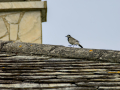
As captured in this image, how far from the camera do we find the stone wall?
5828 millimetres

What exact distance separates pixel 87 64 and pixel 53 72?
1.65 ft

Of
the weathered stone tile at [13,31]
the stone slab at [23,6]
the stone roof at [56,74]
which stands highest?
the stone slab at [23,6]

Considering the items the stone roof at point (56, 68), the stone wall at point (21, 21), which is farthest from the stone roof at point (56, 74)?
the stone wall at point (21, 21)

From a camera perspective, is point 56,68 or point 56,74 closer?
point 56,74

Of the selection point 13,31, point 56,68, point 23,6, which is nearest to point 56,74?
point 56,68

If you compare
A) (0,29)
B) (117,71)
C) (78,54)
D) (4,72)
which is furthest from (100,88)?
(0,29)

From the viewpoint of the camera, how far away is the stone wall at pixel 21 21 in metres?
5.83

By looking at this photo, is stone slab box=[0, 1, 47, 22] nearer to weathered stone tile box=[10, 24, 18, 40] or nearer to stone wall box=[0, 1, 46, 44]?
stone wall box=[0, 1, 46, 44]

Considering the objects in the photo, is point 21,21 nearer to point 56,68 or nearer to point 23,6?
point 23,6

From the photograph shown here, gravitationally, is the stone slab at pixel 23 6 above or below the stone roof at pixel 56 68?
above

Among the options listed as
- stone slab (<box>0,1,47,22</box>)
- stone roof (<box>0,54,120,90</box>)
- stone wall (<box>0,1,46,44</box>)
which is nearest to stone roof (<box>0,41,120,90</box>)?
stone roof (<box>0,54,120,90</box>)

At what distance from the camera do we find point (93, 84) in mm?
2645

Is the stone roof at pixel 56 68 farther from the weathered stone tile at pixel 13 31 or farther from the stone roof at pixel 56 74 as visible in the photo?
the weathered stone tile at pixel 13 31

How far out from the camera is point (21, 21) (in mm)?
5957
